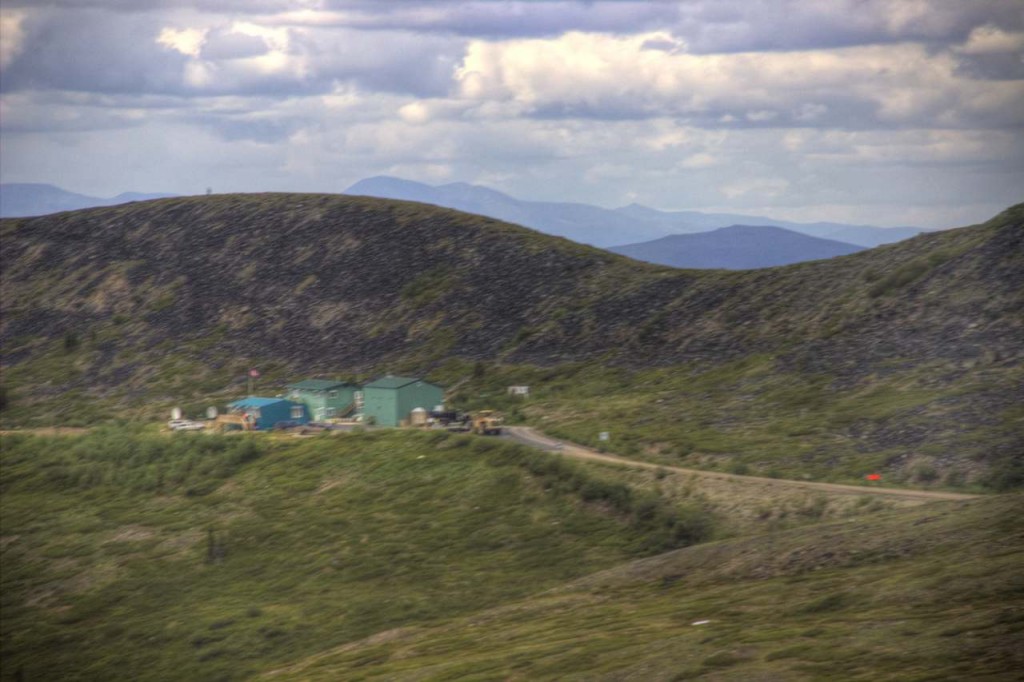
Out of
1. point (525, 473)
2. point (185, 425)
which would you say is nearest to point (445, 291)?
point (185, 425)

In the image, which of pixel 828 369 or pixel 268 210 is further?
pixel 268 210

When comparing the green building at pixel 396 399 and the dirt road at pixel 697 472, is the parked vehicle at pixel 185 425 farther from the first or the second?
the dirt road at pixel 697 472

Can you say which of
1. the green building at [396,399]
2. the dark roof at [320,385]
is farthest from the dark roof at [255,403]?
the green building at [396,399]

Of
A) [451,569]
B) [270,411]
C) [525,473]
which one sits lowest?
[451,569]

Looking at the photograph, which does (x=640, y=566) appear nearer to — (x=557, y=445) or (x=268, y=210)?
(x=557, y=445)

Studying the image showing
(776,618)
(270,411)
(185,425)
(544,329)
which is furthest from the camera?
(544,329)

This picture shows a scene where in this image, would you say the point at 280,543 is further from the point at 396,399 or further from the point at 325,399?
the point at 325,399

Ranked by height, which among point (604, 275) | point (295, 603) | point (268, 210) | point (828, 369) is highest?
point (268, 210)

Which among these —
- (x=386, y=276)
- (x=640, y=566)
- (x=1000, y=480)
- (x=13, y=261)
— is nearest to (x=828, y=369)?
(x=1000, y=480)
